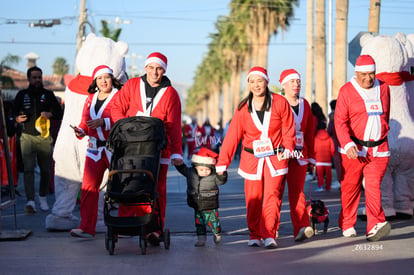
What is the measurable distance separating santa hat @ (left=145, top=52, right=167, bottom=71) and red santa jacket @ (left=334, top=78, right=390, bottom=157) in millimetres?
2205

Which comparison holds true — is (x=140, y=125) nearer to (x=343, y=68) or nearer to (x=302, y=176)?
(x=302, y=176)

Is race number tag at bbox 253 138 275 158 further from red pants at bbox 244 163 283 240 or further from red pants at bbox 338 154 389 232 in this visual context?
red pants at bbox 338 154 389 232

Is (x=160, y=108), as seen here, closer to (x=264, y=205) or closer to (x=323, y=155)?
(x=264, y=205)

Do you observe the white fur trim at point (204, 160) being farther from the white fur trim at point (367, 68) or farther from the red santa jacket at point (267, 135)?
the white fur trim at point (367, 68)

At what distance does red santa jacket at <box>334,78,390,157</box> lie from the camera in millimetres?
9414

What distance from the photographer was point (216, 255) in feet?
26.7

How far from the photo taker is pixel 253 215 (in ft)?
28.6

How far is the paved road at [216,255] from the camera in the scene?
288 inches

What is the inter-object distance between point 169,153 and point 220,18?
6588 cm

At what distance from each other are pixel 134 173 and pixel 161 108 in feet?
3.19

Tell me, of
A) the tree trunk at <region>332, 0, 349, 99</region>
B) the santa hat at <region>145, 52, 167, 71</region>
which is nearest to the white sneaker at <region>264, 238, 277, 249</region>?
the santa hat at <region>145, 52, 167, 71</region>

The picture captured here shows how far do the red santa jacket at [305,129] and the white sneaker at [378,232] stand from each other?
106 centimetres

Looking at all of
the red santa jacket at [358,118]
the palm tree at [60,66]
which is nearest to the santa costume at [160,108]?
the red santa jacket at [358,118]

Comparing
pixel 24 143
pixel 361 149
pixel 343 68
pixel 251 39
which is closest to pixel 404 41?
pixel 361 149
